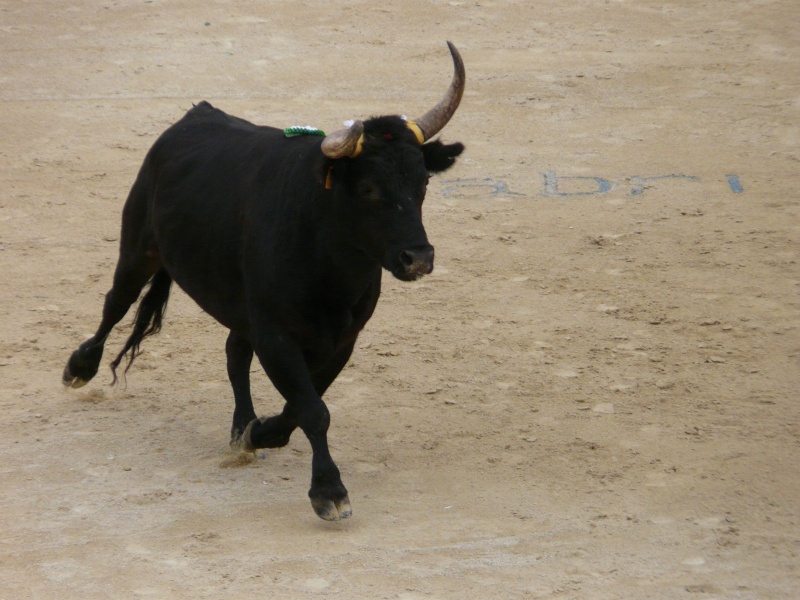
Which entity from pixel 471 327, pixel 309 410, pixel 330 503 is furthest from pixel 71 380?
pixel 471 327

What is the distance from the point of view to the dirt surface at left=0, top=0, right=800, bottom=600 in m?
5.36

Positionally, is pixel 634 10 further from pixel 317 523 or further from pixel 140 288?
pixel 317 523

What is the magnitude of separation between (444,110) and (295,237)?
926 millimetres

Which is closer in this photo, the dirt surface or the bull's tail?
the dirt surface

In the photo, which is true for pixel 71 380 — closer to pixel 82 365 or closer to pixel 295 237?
pixel 82 365

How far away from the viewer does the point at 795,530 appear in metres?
5.57

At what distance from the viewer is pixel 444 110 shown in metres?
5.89

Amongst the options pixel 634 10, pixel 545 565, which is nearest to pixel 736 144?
pixel 634 10

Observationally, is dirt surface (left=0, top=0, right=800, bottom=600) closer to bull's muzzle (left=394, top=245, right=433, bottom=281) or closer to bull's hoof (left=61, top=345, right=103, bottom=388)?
bull's hoof (left=61, top=345, right=103, bottom=388)

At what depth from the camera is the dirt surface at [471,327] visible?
17.6 feet

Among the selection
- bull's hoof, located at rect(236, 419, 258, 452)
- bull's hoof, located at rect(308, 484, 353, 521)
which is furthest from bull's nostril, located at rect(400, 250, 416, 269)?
bull's hoof, located at rect(236, 419, 258, 452)

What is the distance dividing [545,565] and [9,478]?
2.57m

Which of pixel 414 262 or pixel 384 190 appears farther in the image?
pixel 384 190

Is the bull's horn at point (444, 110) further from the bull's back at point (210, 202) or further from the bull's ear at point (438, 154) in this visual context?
the bull's back at point (210, 202)
